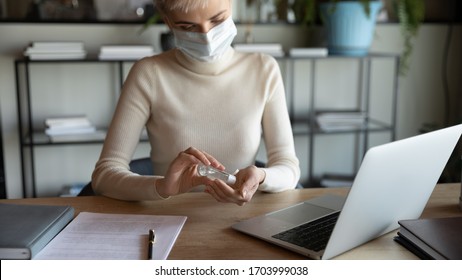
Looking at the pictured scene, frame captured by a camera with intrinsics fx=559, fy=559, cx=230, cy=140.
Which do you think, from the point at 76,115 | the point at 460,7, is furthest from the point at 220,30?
the point at 460,7

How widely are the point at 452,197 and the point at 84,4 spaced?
2.28 meters

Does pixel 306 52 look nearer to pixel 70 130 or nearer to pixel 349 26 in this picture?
pixel 349 26

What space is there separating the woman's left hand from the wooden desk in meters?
0.03

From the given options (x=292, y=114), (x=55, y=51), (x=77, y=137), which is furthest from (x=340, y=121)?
(x=55, y=51)

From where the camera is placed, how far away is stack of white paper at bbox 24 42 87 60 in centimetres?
262

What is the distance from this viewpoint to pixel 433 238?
923 millimetres

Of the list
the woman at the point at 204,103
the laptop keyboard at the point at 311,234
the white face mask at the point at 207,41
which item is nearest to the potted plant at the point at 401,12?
the woman at the point at 204,103

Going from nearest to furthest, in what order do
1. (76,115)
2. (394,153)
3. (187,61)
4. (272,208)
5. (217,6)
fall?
(394,153), (272,208), (217,6), (187,61), (76,115)

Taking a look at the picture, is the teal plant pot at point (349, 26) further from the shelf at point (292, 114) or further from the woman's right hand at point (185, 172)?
the woman's right hand at point (185, 172)

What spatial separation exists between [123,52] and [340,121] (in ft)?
3.92

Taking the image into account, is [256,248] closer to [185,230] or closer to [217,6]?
[185,230]

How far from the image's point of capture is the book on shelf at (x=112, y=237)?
902 mm

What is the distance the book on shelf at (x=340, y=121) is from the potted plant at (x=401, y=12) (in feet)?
1.17

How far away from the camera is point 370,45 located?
3.16m
